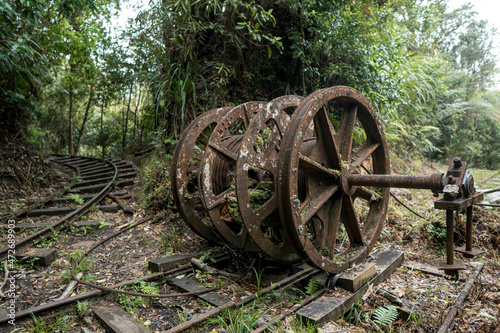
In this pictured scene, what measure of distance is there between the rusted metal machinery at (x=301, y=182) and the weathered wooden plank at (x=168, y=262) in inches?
18.6

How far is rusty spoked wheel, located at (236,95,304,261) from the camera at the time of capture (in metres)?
3.15

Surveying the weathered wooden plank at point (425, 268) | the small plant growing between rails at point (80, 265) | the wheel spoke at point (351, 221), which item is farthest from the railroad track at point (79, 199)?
the weathered wooden plank at point (425, 268)

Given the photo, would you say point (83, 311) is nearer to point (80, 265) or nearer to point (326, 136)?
point (80, 265)

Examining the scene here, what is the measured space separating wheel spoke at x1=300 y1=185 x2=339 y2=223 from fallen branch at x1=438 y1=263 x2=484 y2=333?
1.44 meters

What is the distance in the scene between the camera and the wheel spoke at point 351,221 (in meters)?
3.68

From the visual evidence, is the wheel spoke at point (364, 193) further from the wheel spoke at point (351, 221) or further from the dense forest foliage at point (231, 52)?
the dense forest foliage at point (231, 52)

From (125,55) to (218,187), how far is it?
12.5 meters

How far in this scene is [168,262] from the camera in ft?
12.3

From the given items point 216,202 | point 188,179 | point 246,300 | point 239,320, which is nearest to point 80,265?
point 188,179

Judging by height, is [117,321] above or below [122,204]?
below

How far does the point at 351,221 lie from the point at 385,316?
3.69ft

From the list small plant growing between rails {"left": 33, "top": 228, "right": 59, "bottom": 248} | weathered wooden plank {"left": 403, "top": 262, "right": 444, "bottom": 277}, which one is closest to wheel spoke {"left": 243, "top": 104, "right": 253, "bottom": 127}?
weathered wooden plank {"left": 403, "top": 262, "right": 444, "bottom": 277}

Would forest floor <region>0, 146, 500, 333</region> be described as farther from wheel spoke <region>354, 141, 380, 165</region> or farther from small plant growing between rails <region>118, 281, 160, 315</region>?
wheel spoke <region>354, 141, 380, 165</region>

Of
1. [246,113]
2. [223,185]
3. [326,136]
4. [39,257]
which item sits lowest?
[39,257]
